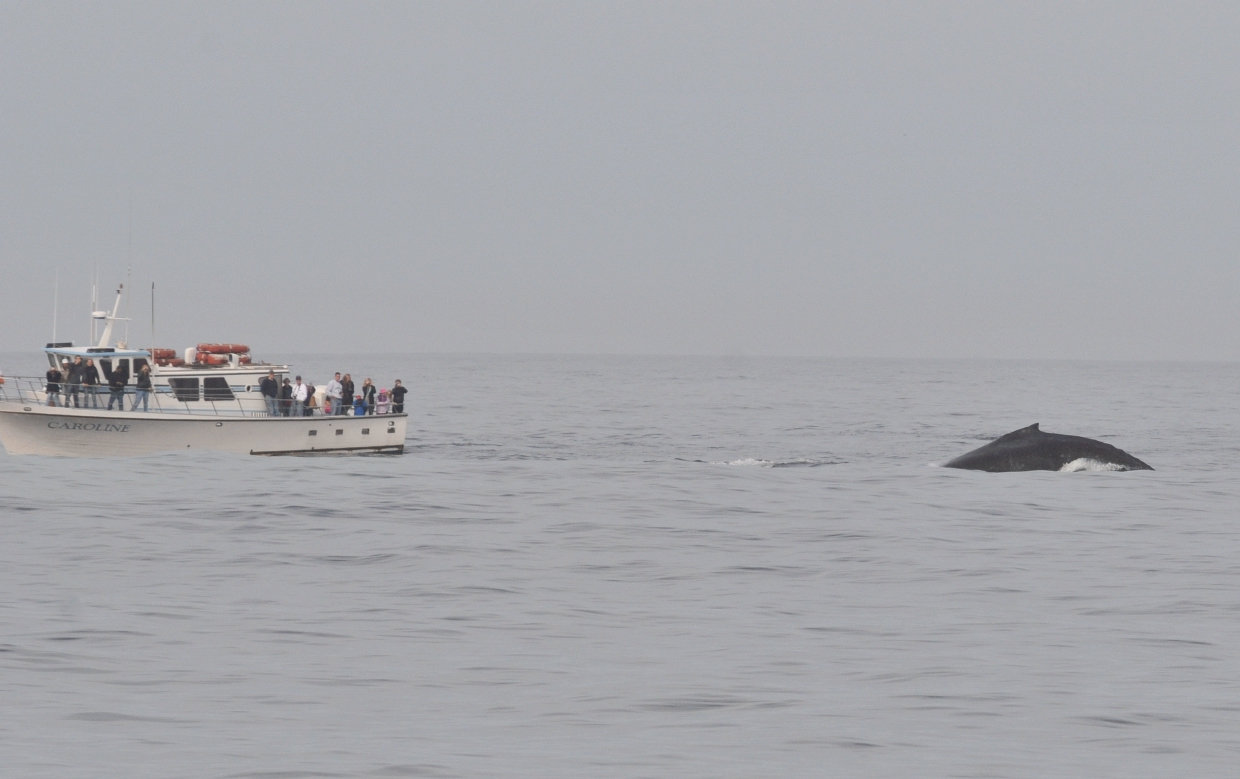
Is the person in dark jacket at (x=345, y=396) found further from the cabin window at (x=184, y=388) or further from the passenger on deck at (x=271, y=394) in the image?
the cabin window at (x=184, y=388)

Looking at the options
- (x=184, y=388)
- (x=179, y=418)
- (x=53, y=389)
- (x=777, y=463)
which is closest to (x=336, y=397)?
(x=184, y=388)

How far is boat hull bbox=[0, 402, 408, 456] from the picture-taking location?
125 ft

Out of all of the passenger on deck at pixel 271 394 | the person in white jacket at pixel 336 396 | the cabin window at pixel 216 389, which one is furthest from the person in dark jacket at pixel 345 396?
the cabin window at pixel 216 389

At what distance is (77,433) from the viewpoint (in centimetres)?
3831

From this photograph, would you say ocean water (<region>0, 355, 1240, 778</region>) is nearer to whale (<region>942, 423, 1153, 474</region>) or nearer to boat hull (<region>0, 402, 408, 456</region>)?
whale (<region>942, 423, 1153, 474</region>)

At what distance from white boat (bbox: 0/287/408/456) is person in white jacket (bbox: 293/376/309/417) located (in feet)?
2.18

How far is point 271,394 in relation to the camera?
40406 mm

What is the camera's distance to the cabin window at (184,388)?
39.9 metres

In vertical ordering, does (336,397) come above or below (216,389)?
below

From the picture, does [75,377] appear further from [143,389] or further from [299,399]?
[299,399]

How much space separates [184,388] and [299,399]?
10.9 feet

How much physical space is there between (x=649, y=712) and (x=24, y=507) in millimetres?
19148

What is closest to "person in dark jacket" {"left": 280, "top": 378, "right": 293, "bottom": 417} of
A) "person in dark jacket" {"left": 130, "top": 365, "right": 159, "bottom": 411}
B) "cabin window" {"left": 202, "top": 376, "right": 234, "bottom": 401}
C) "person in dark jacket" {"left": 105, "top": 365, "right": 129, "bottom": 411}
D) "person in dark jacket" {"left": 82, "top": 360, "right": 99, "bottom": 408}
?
"cabin window" {"left": 202, "top": 376, "right": 234, "bottom": 401}

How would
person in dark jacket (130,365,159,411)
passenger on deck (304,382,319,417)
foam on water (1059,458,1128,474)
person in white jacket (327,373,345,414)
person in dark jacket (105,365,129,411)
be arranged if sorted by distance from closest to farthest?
foam on water (1059,458,1128,474) → person in dark jacket (130,365,159,411) → person in dark jacket (105,365,129,411) → passenger on deck (304,382,319,417) → person in white jacket (327,373,345,414)
